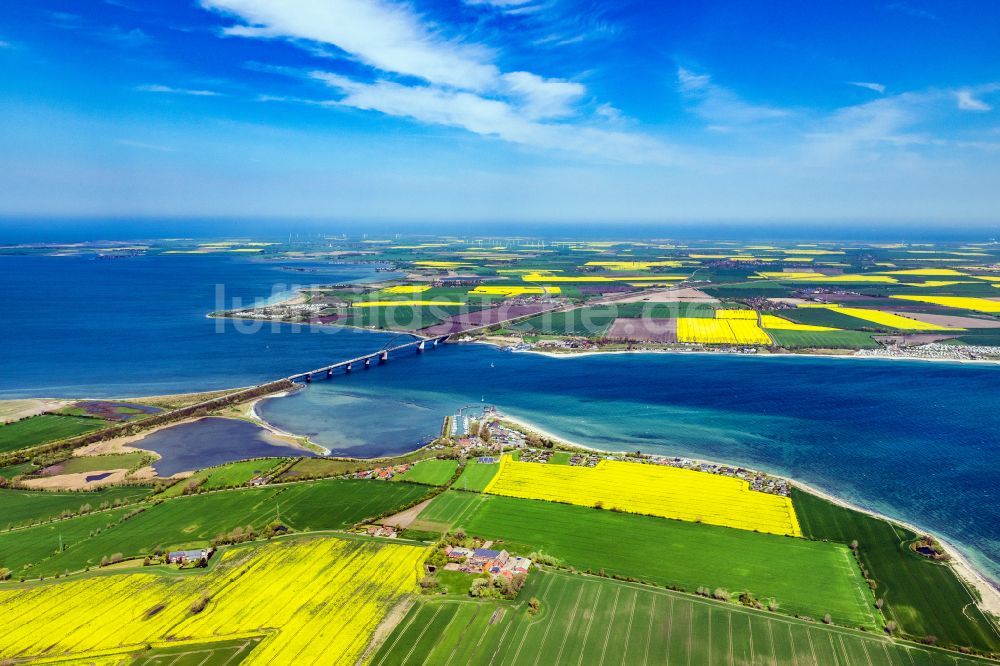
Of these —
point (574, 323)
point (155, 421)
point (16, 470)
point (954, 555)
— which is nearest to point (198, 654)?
point (16, 470)

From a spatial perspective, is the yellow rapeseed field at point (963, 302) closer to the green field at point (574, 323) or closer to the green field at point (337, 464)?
the green field at point (574, 323)

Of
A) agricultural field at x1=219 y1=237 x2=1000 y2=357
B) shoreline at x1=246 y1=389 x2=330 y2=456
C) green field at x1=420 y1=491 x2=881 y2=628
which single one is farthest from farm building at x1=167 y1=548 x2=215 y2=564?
agricultural field at x1=219 y1=237 x2=1000 y2=357

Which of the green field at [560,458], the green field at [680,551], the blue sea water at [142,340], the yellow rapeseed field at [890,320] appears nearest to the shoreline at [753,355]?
the yellow rapeseed field at [890,320]

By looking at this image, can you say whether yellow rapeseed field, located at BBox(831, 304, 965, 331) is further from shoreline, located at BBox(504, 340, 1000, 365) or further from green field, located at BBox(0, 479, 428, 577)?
green field, located at BBox(0, 479, 428, 577)

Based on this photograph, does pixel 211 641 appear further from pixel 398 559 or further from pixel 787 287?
pixel 787 287

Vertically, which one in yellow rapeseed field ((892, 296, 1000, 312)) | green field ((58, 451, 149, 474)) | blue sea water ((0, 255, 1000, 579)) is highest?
yellow rapeseed field ((892, 296, 1000, 312))

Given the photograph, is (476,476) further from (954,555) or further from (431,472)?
(954,555)
